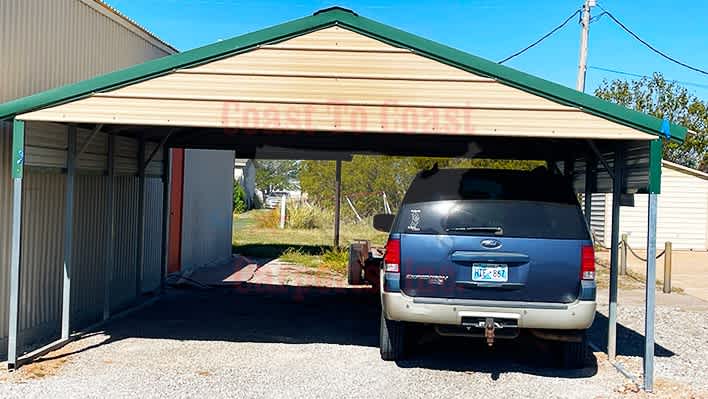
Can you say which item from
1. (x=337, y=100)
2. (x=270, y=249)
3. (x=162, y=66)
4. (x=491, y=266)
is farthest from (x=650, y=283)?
(x=270, y=249)

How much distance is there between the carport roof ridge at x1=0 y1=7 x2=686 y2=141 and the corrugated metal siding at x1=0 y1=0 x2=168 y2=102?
0.58m

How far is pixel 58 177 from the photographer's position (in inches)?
319

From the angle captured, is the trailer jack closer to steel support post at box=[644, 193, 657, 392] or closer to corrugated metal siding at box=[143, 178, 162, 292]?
steel support post at box=[644, 193, 657, 392]

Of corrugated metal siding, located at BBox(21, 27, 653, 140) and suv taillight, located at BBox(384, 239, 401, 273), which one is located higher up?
corrugated metal siding, located at BBox(21, 27, 653, 140)

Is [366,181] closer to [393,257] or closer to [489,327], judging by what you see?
[393,257]

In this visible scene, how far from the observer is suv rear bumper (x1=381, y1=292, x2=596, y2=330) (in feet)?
21.3

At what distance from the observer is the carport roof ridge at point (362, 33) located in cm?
671

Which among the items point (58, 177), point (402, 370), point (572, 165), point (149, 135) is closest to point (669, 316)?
point (572, 165)

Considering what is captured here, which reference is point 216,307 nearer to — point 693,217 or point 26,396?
point 26,396

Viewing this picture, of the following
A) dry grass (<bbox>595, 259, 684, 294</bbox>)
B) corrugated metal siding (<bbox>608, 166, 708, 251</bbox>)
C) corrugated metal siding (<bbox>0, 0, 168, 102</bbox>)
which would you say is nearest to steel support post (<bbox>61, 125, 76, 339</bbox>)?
corrugated metal siding (<bbox>0, 0, 168, 102</bbox>)

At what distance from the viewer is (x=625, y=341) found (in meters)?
9.02

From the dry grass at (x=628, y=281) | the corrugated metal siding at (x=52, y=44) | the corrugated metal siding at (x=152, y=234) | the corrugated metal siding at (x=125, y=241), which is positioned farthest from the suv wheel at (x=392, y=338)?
the dry grass at (x=628, y=281)

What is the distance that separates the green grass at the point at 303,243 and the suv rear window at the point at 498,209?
946 centimetres

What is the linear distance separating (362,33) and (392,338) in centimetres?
297
